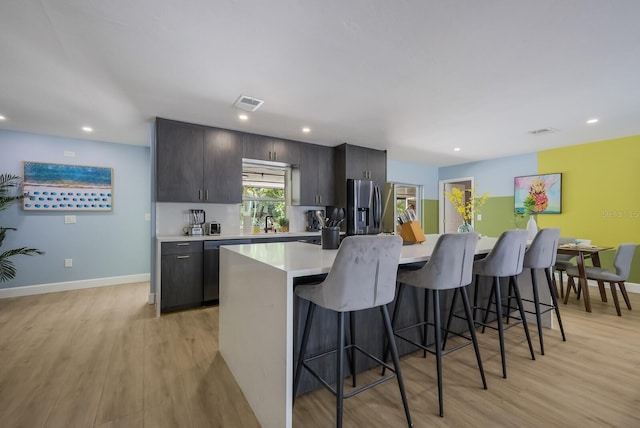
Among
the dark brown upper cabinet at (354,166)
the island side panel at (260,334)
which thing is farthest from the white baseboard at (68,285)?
the dark brown upper cabinet at (354,166)

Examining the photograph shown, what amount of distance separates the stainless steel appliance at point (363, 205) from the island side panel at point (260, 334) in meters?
2.78

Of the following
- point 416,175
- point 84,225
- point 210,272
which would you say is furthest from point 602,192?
point 84,225

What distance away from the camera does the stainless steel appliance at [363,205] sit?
15.0ft

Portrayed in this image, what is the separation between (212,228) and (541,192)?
572 cm

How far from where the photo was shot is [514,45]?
1.96 meters

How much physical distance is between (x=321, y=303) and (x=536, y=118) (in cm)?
375

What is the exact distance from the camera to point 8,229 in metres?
3.84

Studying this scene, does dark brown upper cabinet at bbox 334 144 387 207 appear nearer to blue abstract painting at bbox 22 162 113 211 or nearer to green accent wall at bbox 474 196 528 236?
green accent wall at bbox 474 196 528 236

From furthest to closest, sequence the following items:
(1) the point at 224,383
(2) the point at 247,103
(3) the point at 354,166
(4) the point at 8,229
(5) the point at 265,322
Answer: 1. (3) the point at 354,166
2. (4) the point at 8,229
3. (2) the point at 247,103
4. (1) the point at 224,383
5. (5) the point at 265,322

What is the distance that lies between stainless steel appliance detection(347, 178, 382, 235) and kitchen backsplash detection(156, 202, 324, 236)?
1036 mm

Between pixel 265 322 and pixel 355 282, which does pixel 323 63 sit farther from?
pixel 265 322

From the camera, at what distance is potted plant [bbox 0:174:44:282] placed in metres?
3.53

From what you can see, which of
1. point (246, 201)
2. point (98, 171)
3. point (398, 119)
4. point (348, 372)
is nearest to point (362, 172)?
point (398, 119)

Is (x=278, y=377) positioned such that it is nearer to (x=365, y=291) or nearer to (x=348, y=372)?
(x=365, y=291)
